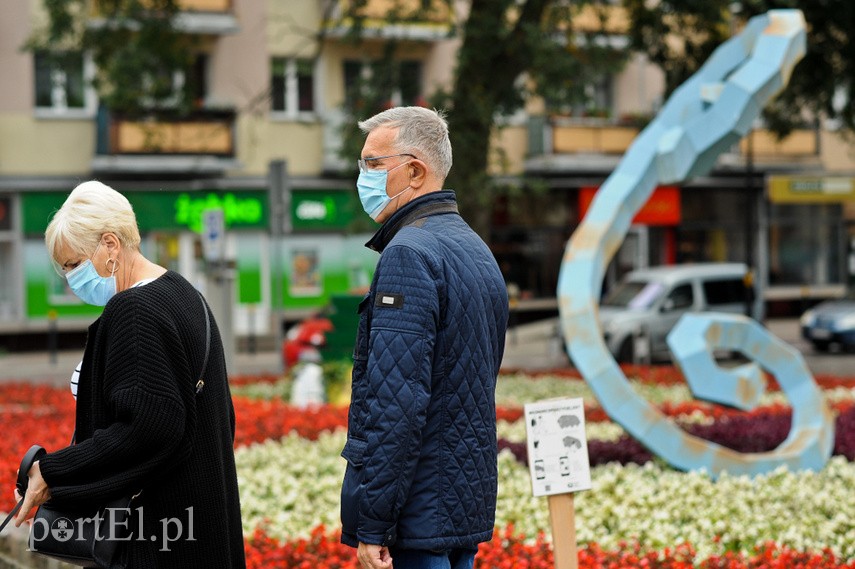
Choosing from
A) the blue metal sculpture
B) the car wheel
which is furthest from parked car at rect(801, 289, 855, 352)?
the blue metal sculpture

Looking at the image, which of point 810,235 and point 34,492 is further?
point 810,235

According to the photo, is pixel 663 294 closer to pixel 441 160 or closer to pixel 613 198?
pixel 613 198

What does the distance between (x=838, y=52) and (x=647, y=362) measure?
22.1 feet

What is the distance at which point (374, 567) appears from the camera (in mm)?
3281

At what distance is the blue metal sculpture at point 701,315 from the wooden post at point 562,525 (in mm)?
3566

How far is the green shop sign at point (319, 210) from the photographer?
3062 cm

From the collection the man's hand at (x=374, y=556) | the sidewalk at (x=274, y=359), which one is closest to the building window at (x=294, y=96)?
the sidewalk at (x=274, y=359)

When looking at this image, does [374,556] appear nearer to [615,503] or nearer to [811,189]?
[615,503]

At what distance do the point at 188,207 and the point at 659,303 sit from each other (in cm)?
1158

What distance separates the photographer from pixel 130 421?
3.32m

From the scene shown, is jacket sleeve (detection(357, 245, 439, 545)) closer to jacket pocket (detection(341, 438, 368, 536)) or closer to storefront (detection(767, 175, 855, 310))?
jacket pocket (detection(341, 438, 368, 536))


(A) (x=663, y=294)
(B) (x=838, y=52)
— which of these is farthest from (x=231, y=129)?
(B) (x=838, y=52)

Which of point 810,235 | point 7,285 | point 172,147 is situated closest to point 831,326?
point 810,235

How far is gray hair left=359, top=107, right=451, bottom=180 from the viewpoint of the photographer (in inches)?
140
